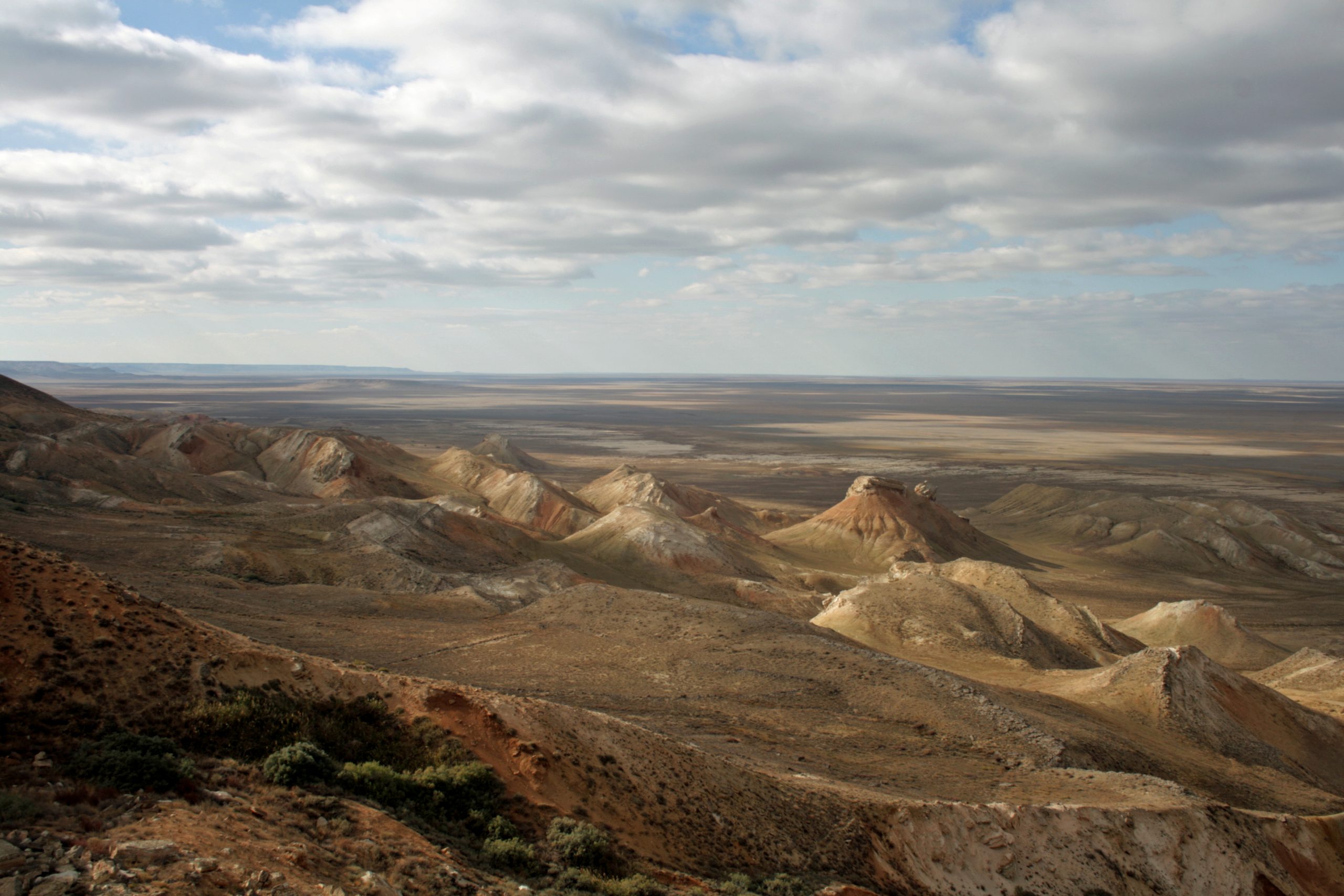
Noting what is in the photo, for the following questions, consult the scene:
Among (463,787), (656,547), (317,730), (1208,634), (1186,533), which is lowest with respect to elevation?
(1208,634)

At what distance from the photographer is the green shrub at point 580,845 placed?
10.7m

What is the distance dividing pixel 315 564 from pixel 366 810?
27221 millimetres

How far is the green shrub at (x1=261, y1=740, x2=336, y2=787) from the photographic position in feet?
34.0

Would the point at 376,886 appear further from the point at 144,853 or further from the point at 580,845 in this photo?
the point at 580,845

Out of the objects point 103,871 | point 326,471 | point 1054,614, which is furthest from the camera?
point 326,471

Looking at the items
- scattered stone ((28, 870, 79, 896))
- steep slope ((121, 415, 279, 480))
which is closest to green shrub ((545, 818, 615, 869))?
scattered stone ((28, 870, 79, 896))

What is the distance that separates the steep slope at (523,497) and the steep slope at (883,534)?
14218 millimetres

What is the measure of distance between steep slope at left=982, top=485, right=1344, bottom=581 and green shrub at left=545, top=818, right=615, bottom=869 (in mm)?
59073

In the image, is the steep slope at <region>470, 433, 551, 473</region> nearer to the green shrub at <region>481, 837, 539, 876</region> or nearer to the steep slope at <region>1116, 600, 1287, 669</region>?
the steep slope at <region>1116, 600, 1287, 669</region>

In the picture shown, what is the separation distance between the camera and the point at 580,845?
10844 millimetres

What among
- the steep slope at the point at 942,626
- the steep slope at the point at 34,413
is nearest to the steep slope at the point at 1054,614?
the steep slope at the point at 942,626

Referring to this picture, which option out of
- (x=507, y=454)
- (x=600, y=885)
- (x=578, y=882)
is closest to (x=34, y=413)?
(x=507, y=454)

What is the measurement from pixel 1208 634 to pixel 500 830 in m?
37.9

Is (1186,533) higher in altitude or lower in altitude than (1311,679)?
higher
